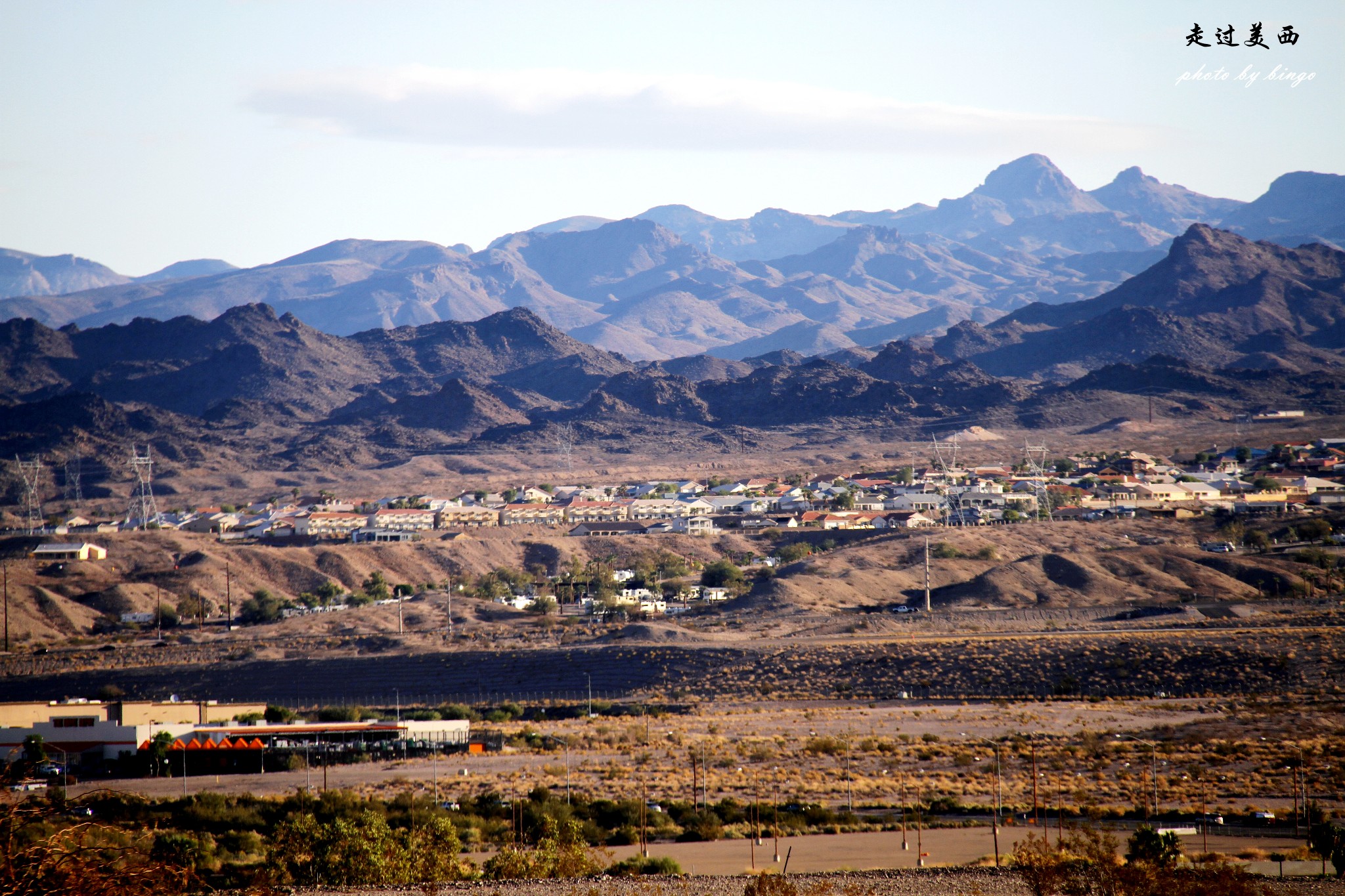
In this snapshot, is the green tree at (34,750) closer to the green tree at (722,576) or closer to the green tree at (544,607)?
the green tree at (544,607)

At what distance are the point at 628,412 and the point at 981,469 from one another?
80.7 m

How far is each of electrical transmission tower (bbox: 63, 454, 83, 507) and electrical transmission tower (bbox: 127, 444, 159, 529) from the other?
224 inches

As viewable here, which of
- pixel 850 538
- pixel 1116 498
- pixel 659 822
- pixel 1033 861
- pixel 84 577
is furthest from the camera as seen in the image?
pixel 1116 498

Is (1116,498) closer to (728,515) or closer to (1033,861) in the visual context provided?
(728,515)

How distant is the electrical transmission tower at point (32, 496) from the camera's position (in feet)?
361

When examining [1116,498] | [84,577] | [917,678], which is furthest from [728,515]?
[917,678]

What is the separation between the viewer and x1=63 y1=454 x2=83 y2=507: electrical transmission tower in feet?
462

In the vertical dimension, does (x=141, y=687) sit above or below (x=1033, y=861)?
below

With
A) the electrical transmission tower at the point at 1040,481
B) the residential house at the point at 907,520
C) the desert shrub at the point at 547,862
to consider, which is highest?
the electrical transmission tower at the point at 1040,481

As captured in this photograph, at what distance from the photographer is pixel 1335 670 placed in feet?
137

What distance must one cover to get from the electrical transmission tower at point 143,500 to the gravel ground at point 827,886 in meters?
86.6

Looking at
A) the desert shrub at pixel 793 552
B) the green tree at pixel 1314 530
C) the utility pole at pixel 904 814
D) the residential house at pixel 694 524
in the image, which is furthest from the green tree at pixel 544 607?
the green tree at pixel 1314 530

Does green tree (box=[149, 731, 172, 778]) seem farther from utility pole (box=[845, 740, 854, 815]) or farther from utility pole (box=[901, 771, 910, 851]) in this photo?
utility pole (box=[901, 771, 910, 851])

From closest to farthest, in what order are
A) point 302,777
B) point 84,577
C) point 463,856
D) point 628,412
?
point 463,856 → point 302,777 → point 84,577 → point 628,412
